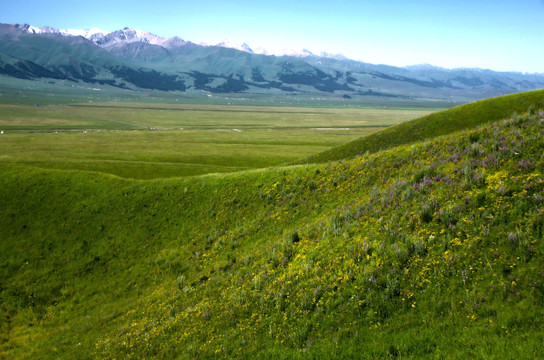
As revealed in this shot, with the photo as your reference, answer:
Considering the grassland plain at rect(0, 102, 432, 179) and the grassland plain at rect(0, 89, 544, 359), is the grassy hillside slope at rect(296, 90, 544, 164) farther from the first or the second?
the grassland plain at rect(0, 102, 432, 179)

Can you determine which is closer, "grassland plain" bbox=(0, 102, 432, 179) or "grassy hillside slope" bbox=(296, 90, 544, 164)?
"grassy hillside slope" bbox=(296, 90, 544, 164)

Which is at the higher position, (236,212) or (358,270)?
(358,270)

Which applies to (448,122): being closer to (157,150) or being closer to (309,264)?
(309,264)

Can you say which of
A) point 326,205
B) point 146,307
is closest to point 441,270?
point 326,205

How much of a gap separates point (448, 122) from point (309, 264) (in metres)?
50.8

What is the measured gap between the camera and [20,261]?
3120 centimetres

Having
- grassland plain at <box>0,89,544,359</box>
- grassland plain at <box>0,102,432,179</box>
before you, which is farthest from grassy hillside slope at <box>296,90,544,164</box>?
grassland plain at <box>0,102,432,179</box>

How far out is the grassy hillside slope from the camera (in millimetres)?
53281

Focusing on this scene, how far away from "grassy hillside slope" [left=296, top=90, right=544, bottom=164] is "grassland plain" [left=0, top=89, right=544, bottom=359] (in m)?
29.9

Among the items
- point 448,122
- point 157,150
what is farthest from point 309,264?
point 157,150

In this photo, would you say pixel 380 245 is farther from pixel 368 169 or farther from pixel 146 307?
pixel 146 307

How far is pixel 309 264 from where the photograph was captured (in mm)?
17406

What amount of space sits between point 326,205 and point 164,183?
23.4 meters

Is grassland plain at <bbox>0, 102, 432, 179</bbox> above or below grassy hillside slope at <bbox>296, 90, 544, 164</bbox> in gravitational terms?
below
